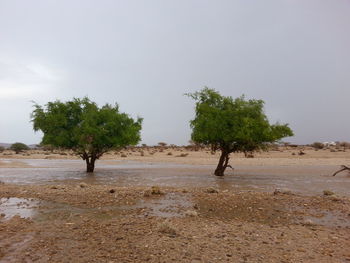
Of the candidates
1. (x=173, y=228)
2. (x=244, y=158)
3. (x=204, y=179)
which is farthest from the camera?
(x=244, y=158)

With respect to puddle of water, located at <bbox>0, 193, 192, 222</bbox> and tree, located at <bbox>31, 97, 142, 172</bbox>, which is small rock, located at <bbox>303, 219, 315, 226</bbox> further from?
tree, located at <bbox>31, 97, 142, 172</bbox>

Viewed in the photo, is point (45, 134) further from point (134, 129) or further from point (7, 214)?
point (7, 214)

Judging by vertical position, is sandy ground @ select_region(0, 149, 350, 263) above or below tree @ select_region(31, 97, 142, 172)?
below

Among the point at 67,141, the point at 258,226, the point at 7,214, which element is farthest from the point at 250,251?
the point at 67,141

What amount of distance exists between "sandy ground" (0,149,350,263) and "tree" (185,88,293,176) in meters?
10.7

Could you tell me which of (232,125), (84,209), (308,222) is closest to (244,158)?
(232,125)

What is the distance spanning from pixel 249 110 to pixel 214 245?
18365 millimetres

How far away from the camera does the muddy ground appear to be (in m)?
7.18

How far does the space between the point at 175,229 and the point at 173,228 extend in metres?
0.08

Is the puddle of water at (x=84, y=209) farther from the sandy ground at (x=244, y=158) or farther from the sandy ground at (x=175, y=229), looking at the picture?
the sandy ground at (x=244, y=158)

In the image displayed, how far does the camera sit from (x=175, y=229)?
873cm

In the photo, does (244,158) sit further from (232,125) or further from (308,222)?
(308,222)

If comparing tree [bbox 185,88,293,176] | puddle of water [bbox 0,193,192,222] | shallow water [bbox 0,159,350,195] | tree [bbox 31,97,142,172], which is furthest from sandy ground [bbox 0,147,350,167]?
puddle of water [bbox 0,193,192,222]

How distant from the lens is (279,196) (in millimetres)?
14125
